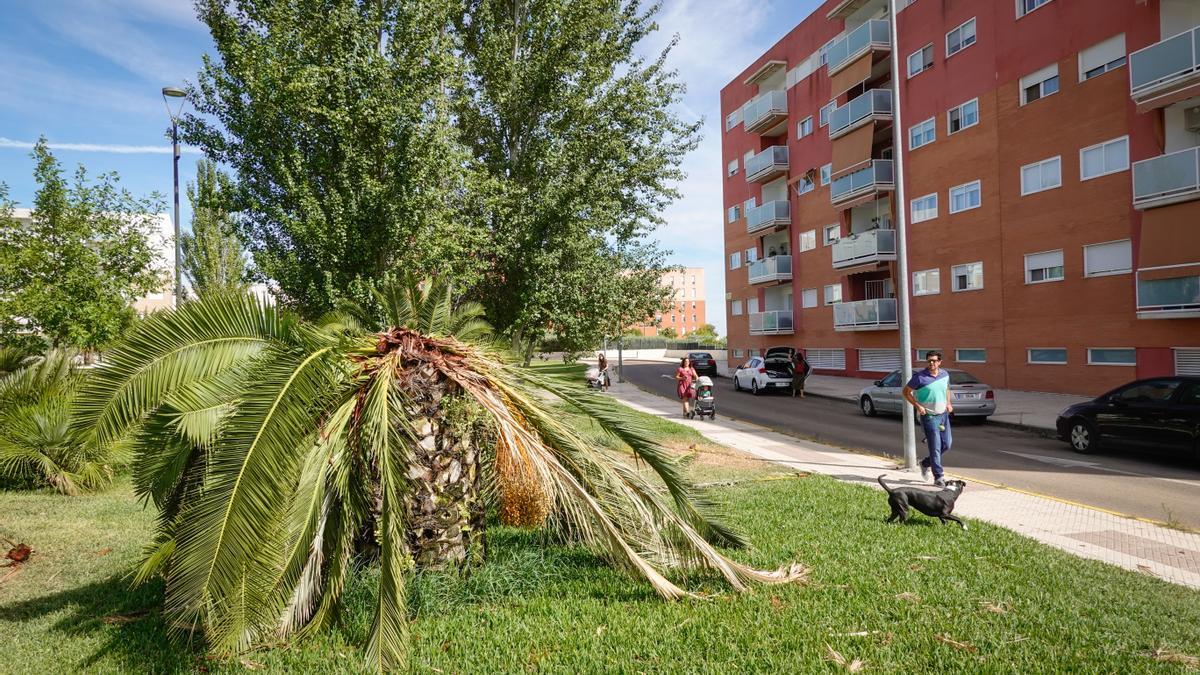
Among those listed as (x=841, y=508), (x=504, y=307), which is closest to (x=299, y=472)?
(x=841, y=508)

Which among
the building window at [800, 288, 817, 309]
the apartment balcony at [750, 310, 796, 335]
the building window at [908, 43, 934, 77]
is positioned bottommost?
the apartment balcony at [750, 310, 796, 335]

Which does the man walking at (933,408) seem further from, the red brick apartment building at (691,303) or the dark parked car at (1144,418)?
the red brick apartment building at (691,303)

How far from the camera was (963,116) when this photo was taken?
25.3m

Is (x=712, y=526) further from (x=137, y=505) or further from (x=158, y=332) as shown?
(x=137, y=505)

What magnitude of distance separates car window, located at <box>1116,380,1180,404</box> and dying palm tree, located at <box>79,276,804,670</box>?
34.7 feet

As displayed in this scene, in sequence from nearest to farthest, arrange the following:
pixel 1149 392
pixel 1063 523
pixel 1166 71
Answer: pixel 1063 523
pixel 1149 392
pixel 1166 71

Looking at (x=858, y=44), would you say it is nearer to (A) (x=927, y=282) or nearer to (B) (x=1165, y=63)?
(A) (x=927, y=282)

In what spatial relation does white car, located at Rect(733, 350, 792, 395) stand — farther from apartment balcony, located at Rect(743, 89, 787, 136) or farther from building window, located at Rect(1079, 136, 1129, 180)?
apartment balcony, located at Rect(743, 89, 787, 136)

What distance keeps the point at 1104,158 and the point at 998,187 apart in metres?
3.96

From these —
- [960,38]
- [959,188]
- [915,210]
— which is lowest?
[915,210]

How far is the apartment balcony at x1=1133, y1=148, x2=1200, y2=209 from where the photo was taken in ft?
54.6

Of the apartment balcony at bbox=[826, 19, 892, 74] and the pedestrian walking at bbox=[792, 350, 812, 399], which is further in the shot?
the apartment balcony at bbox=[826, 19, 892, 74]

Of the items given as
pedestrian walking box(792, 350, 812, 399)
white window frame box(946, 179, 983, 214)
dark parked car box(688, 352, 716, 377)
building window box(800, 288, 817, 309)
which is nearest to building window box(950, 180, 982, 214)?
white window frame box(946, 179, 983, 214)

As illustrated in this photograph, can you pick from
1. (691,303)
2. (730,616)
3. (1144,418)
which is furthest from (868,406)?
(691,303)
